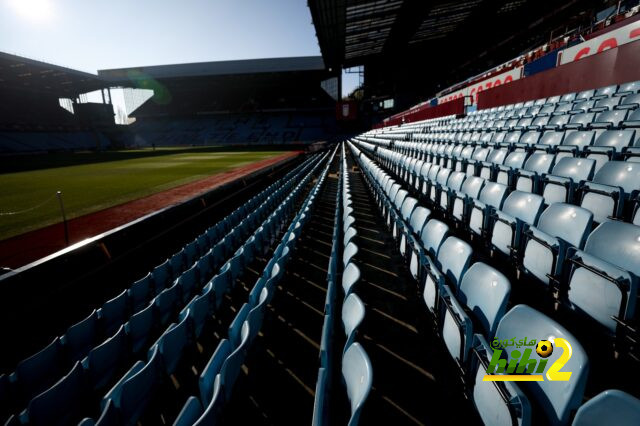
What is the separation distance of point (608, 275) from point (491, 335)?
70 cm

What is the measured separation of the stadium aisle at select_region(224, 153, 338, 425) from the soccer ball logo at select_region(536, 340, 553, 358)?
4.70 ft

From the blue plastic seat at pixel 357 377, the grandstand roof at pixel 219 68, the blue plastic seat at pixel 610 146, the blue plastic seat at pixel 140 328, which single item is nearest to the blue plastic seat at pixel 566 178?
the blue plastic seat at pixel 610 146

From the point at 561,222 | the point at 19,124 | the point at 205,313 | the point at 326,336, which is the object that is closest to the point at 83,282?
the point at 205,313

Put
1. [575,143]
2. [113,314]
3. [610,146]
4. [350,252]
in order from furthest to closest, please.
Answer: [575,143]
[610,146]
[113,314]
[350,252]

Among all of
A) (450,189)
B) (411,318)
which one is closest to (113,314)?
(411,318)

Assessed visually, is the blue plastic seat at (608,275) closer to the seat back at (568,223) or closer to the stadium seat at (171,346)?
the seat back at (568,223)

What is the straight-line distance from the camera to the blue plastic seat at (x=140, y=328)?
8.16ft

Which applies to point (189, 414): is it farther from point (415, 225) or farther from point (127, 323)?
point (415, 225)

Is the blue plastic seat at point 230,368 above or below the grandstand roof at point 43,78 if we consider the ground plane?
below

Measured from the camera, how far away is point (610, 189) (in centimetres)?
257

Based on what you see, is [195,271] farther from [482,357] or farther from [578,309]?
[578,309]

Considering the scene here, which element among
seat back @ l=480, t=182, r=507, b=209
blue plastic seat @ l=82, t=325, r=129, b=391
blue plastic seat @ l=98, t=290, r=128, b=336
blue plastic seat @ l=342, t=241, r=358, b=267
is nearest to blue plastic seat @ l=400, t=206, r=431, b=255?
blue plastic seat @ l=342, t=241, r=358, b=267

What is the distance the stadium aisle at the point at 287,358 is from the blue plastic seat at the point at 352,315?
67cm

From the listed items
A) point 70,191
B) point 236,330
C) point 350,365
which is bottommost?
point 70,191
